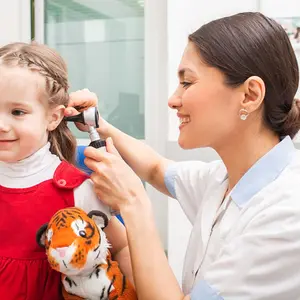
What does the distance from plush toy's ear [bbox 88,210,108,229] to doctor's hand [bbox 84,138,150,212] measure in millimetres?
40

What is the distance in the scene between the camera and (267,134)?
3.75 feet

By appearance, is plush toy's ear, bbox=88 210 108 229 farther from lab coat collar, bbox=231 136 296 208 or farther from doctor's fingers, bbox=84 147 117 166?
lab coat collar, bbox=231 136 296 208

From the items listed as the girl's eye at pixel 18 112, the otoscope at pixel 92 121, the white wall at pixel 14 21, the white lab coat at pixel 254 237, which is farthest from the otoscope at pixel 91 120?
the white wall at pixel 14 21

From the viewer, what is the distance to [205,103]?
1.10 metres

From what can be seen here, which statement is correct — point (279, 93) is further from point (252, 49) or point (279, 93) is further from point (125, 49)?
point (125, 49)

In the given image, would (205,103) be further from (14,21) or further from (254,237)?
(14,21)

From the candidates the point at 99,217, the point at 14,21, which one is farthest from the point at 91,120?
the point at 14,21

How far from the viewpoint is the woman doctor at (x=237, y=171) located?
3.17 ft

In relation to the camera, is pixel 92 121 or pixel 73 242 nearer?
pixel 73 242

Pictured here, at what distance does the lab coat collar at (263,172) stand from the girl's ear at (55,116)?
48 cm

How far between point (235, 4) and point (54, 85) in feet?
4.50

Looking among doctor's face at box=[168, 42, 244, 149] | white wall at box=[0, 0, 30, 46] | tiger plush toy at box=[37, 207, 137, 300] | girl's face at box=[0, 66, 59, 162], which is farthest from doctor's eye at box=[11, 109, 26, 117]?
white wall at box=[0, 0, 30, 46]

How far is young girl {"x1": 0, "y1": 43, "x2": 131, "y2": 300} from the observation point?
1.07 meters

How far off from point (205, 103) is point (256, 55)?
0.52 ft
